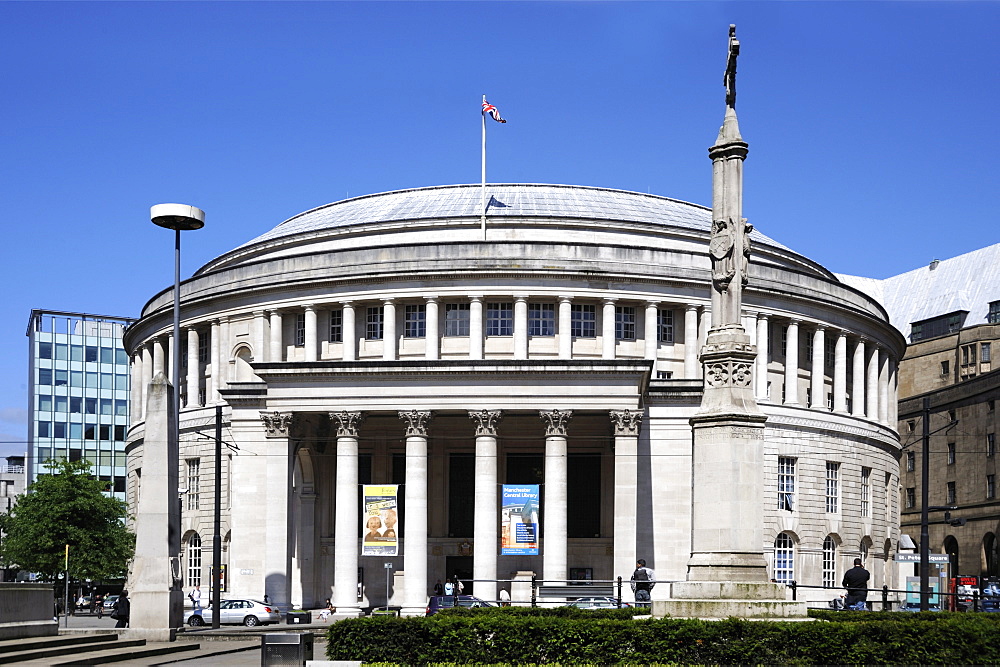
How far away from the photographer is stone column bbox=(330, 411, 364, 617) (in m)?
61.5

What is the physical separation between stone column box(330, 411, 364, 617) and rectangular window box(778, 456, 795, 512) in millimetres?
26243

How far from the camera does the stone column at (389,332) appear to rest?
71438 millimetres

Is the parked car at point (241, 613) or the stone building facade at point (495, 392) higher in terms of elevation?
the stone building facade at point (495, 392)

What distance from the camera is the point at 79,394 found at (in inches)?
6353

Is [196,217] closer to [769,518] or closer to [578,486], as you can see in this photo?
[578,486]

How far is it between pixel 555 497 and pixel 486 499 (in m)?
3.33

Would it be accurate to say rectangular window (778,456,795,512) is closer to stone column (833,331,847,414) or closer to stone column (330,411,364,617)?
stone column (833,331,847,414)

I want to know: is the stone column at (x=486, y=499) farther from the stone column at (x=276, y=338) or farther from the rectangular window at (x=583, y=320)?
the stone column at (x=276, y=338)

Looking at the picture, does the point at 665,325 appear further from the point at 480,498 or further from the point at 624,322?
the point at 480,498

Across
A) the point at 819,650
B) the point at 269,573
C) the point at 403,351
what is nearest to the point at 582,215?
the point at 403,351

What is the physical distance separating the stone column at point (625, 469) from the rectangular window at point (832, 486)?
20781 mm

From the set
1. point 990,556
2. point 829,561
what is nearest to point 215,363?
point 829,561

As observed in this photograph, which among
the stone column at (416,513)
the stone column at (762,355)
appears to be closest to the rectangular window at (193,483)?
the stone column at (416,513)

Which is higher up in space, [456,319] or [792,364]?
[456,319]
